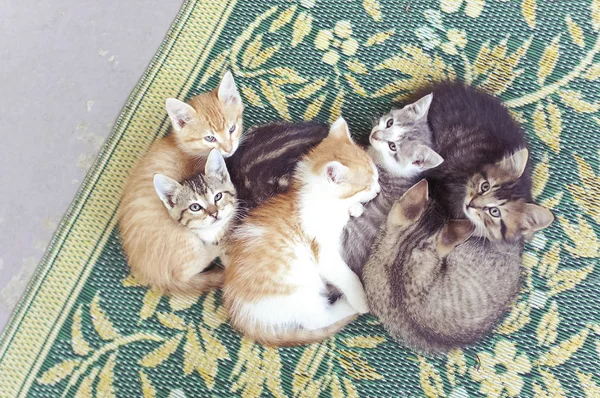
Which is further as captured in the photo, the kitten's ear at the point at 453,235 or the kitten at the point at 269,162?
the kitten at the point at 269,162

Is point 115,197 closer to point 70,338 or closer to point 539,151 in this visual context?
point 70,338

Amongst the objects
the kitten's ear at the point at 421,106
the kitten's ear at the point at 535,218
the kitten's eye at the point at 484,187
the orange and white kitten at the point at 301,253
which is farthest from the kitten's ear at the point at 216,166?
the kitten's ear at the point at 535,218

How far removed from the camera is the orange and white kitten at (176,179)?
1.40 m

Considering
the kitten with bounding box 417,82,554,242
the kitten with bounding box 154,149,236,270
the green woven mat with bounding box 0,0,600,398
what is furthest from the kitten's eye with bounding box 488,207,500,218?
the kitten with bounding box 154,149,236,270

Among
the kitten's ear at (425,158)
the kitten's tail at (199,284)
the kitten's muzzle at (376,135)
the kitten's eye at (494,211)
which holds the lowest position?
the kitten's tail at (199,284)

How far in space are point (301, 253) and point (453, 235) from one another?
0.42 meters

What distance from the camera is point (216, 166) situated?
4.51 feet

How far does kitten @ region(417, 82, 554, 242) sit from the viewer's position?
130 centimetres

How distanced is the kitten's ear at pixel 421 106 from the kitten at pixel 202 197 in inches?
22.5

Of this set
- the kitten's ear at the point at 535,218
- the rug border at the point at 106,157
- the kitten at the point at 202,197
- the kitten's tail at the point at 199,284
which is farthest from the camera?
the rug border at the point at 106,157

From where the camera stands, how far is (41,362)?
154 cm

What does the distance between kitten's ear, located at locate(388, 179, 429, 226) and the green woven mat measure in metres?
0.35

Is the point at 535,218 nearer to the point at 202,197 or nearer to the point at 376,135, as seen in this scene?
the point at 376,135

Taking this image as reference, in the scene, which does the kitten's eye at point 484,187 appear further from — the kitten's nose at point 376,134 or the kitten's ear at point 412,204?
the kitten's nose at point 376,134
